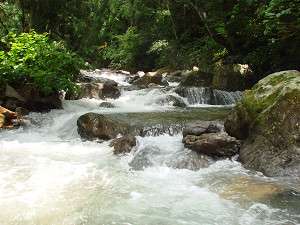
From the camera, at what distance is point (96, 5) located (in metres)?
25.4

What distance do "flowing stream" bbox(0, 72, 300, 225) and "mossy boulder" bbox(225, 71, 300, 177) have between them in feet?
1.10

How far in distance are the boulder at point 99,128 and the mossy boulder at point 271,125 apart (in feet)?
8.33

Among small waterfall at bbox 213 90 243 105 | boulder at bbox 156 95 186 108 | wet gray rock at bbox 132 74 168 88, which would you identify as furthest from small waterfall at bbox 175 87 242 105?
wet gray rock at bbox 132 74 168 88

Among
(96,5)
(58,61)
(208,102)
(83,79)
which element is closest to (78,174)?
(58,61)

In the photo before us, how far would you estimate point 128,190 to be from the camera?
20.2 feet

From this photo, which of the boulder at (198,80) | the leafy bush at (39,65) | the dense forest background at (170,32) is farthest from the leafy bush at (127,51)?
the leafy bush at (39,65)

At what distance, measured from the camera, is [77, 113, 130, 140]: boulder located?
9531mm

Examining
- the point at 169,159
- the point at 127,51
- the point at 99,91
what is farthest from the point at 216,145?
the point at 127,51

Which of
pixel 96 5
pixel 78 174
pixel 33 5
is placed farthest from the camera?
pixel 96 5

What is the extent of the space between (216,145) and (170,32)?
13.5 metres

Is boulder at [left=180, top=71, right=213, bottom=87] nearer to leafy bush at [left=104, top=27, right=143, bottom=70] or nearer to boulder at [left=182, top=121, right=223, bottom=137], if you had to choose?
boulder at [left=182, top=121, right=223, bottom=137]

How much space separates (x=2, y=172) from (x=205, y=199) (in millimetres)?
3477

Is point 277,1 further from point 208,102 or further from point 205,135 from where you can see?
point 208,102

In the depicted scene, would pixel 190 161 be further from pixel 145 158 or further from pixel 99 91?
pixel 99 91
